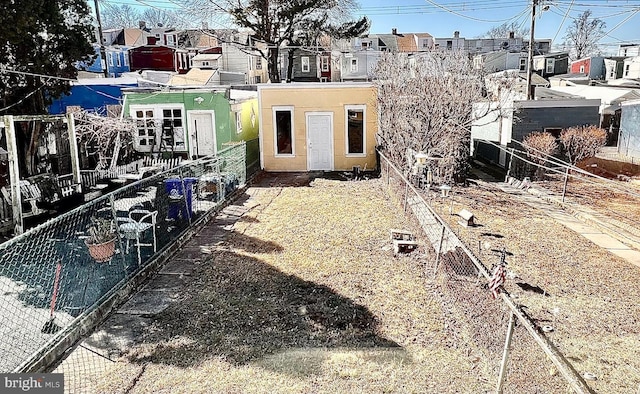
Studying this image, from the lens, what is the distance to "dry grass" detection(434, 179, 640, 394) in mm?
5430

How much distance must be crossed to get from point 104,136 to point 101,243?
9.51 m

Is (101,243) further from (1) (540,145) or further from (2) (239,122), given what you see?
(1) (540,145)

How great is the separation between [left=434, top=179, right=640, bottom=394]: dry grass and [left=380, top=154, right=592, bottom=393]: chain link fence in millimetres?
608

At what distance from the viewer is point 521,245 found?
9906mm

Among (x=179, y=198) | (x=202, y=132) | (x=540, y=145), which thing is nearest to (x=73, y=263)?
(x=179, y=198)

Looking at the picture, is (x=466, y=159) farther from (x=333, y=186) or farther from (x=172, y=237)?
(x=172, y=237)

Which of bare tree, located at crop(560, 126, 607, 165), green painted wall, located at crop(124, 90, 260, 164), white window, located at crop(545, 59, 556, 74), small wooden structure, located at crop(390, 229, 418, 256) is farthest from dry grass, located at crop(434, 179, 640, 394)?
white window, located at crop(545, 59, 556, 74)

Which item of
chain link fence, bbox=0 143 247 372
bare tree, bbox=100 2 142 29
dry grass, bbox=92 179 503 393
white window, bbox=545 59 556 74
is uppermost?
bare tree, bbox=100 2 142 29

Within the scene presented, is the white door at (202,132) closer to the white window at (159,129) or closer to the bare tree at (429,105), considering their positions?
the white window at (159,129)

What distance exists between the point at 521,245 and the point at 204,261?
264 inches

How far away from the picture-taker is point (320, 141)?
1736 centimetres

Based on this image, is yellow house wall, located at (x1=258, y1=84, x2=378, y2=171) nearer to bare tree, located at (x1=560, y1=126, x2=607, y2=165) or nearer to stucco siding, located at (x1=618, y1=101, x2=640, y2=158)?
bare tree, located at (x1=560, y1=126, x2=607, y2=165)

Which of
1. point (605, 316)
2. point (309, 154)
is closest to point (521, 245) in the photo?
point (605, 316)

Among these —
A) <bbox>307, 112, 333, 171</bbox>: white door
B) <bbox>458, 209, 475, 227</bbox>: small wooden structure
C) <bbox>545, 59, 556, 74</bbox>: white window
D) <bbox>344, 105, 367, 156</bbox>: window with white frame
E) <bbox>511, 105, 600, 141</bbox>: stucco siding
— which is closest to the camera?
<bbox>458, 209, 475, 227</bbox>: small wooden structure
